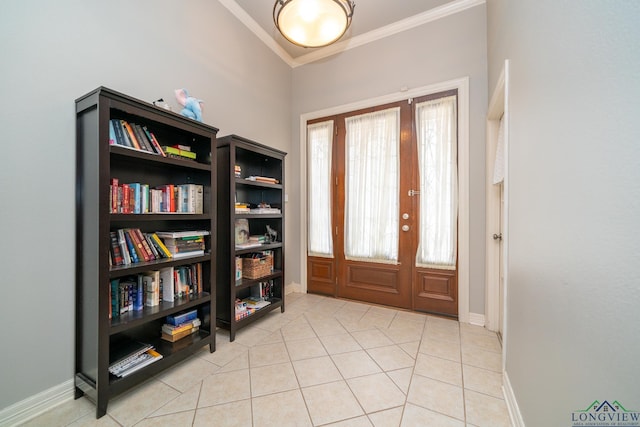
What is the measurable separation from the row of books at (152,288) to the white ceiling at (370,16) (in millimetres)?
2823

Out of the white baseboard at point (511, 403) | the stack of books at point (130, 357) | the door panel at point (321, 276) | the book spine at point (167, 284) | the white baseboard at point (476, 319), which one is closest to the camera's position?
the white baseboard at point (511, 403)

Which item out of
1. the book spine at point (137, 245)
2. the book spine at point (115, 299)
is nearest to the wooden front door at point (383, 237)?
the book spine at point (137, 245)

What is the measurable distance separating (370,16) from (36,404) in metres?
4.34

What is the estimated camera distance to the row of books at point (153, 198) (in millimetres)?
1563

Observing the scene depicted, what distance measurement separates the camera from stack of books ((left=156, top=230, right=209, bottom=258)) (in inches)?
72.1

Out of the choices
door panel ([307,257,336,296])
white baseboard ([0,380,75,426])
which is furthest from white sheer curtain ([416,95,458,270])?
white baseboard ([0,380,75,426])

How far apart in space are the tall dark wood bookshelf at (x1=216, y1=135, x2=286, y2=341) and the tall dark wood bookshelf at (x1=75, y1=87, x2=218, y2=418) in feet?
0.97

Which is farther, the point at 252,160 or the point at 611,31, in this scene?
the point at 252,160

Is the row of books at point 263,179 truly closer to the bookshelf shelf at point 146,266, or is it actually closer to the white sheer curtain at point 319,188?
the white sheer curtain at point 319,188

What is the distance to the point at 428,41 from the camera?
2797 mm

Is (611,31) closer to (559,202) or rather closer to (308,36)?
(559,202)

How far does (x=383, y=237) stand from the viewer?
3033mm

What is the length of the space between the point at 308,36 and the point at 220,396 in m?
2.71

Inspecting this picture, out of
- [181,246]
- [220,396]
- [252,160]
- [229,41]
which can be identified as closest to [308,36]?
[229,41]
